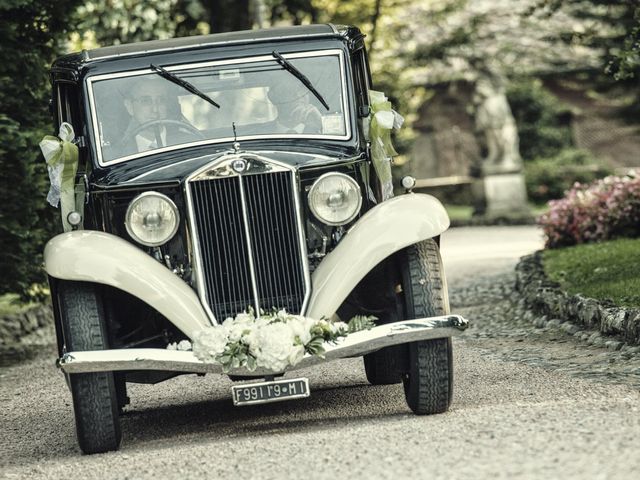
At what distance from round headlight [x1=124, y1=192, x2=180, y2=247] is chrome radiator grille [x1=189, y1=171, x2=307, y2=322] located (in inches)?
6.3

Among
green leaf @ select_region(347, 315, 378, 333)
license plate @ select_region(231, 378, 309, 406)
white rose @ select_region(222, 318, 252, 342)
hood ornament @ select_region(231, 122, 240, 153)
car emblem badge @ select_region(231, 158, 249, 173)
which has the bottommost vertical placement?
license plate @ select_region(231, 378, 309, 406)

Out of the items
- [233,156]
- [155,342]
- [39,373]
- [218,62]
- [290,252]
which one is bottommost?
[39,373]

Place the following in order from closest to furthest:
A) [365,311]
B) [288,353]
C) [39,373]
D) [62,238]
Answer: [288,353], [62,238], [365,311], [39,373]

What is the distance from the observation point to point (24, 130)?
12.4 metres

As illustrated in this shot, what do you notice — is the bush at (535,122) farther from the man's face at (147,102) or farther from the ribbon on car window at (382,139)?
the man's face at (147,102)

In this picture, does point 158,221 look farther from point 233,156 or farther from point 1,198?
point 1,198

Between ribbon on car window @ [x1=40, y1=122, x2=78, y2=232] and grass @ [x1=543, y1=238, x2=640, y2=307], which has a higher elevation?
ribbon on car window @ [x1=40, y1=122, x2=78, y2=232]

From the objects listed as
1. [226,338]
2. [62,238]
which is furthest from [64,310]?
[226,338]

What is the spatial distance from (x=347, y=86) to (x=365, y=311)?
1519 mm

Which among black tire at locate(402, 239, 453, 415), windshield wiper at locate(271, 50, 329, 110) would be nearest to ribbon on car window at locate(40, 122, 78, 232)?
windshield wiper at locate(271, 50, 329, 110)

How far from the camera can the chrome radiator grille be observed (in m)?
7.04

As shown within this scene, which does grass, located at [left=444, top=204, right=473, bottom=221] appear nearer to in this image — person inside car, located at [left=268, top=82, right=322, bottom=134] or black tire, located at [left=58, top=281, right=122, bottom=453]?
person inside car, located at [left=268, top=82, right=322, bottom=134]

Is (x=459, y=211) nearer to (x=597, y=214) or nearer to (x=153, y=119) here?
(x=597, y=214)

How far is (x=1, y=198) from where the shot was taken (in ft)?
40.6
